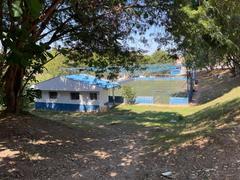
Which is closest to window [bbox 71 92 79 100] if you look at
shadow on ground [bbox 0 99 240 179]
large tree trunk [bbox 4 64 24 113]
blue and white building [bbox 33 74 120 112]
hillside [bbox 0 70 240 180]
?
blue and white building [bbox 33 74 120 112]

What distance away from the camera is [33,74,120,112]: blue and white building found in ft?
138

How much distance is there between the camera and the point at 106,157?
10.1 m

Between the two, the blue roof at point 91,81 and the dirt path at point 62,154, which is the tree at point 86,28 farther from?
the blue roof at point 91,81

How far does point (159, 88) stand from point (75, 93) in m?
Answer: 19.6

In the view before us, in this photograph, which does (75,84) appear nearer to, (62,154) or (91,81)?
(91,81)

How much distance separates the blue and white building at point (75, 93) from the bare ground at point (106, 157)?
29559 mm

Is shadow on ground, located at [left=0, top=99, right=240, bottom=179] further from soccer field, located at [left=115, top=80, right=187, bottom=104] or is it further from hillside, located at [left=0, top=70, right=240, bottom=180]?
soccer field, located at [left=115, top=80, right=187, bottom=104]

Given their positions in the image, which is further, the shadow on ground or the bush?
the bush

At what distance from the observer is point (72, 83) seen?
42875 millimetres

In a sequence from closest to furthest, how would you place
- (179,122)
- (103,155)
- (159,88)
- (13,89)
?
(103,155) < (13,89) < (179,122) < (159,88)

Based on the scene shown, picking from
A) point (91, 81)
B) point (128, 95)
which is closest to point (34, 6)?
point (91, 81)

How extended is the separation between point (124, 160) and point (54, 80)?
35260 millimetres

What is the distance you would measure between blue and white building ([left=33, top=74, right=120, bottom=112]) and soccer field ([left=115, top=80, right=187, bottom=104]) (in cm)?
726

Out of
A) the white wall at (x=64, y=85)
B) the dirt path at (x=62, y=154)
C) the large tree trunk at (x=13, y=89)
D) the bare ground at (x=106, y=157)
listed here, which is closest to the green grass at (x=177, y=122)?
the bare ground at (x=106, y=157)
